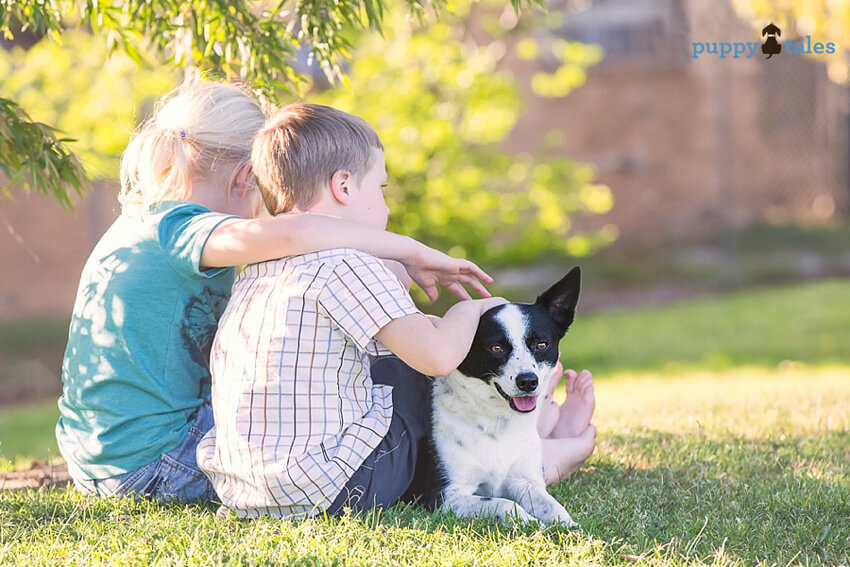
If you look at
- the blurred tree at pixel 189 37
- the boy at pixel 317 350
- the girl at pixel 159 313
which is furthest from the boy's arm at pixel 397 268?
the blurred tree at pixel 189 37

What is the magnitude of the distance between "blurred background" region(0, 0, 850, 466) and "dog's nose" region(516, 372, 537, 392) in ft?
7.60

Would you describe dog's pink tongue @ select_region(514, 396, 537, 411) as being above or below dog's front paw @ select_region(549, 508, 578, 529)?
above

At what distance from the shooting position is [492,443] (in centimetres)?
304

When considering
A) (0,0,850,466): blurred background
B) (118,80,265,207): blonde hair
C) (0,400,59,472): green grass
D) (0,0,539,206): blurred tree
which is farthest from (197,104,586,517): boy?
(0,400,59,472): green grass

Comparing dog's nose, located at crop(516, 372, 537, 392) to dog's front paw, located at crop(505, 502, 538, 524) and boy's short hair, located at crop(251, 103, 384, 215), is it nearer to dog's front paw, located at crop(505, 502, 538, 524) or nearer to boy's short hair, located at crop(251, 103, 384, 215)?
dog's front paw, located at crop(505, 502, 538, 524)

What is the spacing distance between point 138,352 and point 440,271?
1008mm

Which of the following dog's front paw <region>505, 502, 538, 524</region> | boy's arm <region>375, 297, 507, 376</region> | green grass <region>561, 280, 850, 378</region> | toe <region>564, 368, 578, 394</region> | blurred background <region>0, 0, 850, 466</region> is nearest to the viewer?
boy's arm <region>375, 297, 507, 376</region>

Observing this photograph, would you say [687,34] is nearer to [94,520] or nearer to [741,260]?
[741,260]

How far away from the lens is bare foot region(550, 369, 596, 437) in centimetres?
367

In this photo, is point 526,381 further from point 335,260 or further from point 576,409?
point 576,409

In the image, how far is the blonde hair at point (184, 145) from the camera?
3.33 m

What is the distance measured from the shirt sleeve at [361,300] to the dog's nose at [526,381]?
399 mm

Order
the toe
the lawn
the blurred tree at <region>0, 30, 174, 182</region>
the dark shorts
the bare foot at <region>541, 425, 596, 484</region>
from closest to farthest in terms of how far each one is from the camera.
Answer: the lawn
the dark shorts
the bare foot at <region>541, 425, 596, 484</region>
the toe
the blurred tree at <region>0, 30, 174, 182</region>

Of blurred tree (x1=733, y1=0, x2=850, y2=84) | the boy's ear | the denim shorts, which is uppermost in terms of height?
blurred tree (x1=733, y1=0, x2=850, y2=84)
